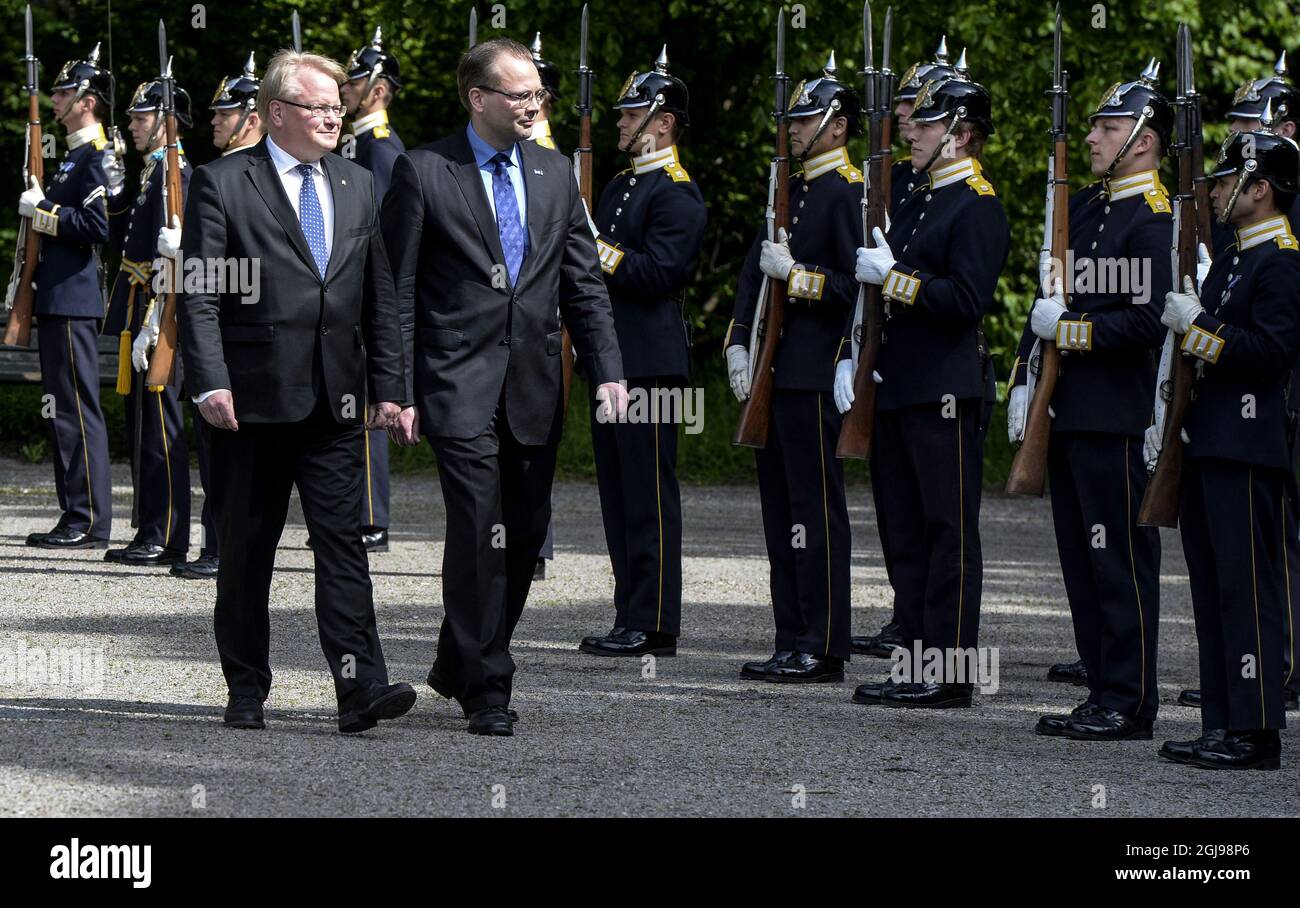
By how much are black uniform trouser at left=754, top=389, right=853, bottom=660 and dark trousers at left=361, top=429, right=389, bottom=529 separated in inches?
136

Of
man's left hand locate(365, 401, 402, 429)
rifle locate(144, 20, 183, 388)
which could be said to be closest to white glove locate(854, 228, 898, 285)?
man's left hand locate(365, 401, 402, 429)

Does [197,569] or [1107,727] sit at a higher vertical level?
[197,569]

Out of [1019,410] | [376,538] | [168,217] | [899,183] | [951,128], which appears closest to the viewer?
[1019,410]

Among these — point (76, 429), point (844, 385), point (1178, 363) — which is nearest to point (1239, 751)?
point (1178, 363)

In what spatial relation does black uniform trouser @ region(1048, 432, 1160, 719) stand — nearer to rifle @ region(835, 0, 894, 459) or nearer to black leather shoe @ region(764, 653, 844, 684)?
rifle @ region(835, 0, 894, 459)

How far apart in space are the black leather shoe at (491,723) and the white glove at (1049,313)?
2.25 m

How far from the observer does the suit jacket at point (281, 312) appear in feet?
22.6

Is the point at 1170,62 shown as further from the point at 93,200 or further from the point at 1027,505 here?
the point at 93,200

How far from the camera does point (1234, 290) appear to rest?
22.6ft

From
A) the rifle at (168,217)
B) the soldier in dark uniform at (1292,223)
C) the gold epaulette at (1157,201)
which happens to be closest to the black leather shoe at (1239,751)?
the soldier in dark uniform at (1292,223)

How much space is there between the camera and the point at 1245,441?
6.87 m

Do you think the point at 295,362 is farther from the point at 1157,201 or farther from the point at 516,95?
the point at 1157,201

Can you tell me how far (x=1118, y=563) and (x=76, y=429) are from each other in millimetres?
6297
